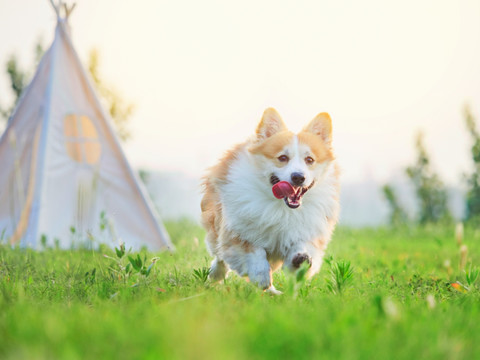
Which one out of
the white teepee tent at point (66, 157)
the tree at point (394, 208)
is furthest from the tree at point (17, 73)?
the tree at point (394, 208)

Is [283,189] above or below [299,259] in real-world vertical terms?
above

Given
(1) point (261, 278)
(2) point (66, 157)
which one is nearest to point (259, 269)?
(1) point (261, 278)

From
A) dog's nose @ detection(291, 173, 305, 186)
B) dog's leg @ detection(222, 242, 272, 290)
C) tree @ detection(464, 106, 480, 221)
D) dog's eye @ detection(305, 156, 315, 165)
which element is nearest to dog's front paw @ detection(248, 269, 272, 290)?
dog's leg @ detection(222, 242, 272, 290)

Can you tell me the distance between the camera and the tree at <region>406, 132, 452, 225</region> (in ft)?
33.7

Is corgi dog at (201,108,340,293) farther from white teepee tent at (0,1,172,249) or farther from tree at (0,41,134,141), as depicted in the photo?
tree at (0,41,134,141)

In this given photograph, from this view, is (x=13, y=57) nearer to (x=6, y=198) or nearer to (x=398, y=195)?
(x=6, y=198)

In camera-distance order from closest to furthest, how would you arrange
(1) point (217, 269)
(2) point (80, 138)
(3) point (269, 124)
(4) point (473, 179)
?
(3) point (269, 124), (1) point (217, 269), (2) point (80, 138), (4) point (473, 179)

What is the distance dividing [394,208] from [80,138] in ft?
21.0

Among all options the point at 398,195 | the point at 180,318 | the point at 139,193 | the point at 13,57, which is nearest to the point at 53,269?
the point at 180,318

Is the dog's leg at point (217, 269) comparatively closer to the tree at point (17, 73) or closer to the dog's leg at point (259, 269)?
the dog's leg at point (259, 269)

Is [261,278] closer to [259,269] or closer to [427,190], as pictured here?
[259,269]

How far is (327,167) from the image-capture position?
393cm

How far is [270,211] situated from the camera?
12.3 ft

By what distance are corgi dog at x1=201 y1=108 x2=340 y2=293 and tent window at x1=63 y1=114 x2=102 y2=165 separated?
12.4 feet
